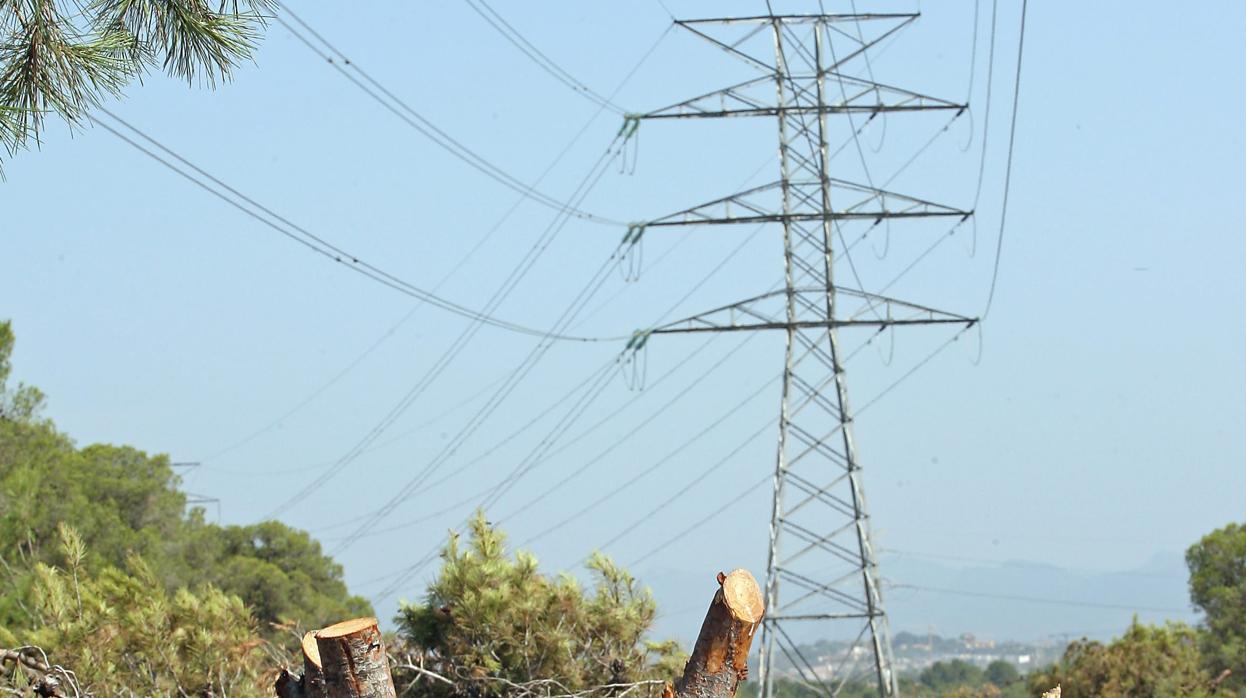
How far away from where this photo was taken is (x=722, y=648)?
6.41m

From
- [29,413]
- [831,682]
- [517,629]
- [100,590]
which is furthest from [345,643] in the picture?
[29,413]

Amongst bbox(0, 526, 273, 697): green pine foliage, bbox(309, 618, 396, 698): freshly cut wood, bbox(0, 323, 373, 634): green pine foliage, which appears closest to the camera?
bbox(309, 618, 396, 698): freshly cut wood

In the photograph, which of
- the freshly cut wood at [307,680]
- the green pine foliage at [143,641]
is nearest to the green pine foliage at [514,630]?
the green pine foliage at [143,641]

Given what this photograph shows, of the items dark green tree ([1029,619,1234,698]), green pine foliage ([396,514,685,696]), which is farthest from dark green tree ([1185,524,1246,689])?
green pine foliage ([396,514,685,696])

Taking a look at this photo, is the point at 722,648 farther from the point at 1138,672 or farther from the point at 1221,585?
the point at 1221,585

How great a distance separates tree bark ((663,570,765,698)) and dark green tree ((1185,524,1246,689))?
32.7m

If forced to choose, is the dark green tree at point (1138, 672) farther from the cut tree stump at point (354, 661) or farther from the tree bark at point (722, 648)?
the cut tree stump at point (354, 661)

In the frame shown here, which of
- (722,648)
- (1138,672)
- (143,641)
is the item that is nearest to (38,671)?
(722,648)

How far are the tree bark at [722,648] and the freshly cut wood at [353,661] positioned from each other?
1.09m

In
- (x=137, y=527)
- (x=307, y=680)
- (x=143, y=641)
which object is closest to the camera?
(x=307, y=680)

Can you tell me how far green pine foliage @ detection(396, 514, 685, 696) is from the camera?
11398 millimetres

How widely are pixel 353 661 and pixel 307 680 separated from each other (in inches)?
25.6

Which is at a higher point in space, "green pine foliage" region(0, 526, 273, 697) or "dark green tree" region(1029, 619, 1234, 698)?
"dark green tree" region(1029, 619, 1234, 698)

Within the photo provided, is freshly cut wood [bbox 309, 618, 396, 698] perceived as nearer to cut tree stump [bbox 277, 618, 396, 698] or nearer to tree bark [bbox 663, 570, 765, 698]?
cut tree stump [bbox 277, 618, 396, 698]
